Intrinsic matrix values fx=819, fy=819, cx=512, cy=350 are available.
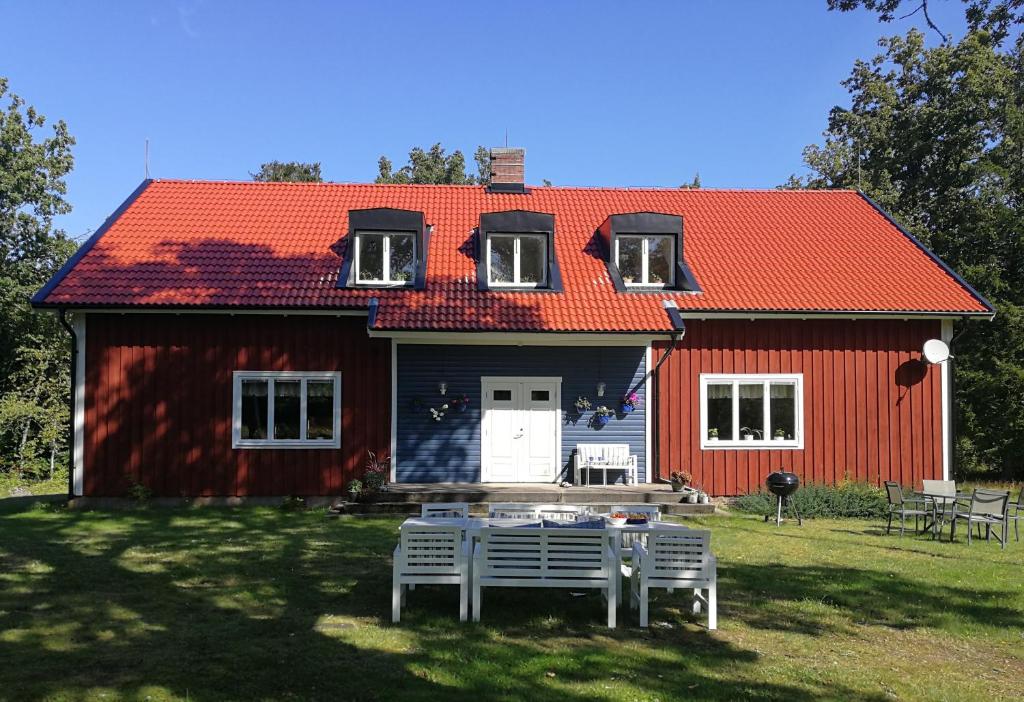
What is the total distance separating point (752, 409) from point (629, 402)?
2510mm

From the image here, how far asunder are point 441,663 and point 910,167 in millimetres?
30042

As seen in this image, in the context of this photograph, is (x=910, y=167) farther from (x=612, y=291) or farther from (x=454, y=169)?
(x=454, y=169)

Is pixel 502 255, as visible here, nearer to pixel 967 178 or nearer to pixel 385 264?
pixel 385 264

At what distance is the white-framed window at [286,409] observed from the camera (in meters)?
14.8

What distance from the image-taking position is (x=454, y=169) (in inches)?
1811

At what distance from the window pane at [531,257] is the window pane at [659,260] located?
7.04ft

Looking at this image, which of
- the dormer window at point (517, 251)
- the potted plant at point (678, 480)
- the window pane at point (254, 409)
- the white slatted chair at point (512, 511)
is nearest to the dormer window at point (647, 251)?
the dormer window at point (517, 251)

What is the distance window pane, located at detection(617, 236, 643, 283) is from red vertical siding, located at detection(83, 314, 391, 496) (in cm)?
505

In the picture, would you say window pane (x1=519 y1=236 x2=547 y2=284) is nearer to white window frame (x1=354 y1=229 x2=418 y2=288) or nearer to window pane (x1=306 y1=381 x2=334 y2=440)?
white window frame (x1=354 y1=229 x2=418 y2=288)

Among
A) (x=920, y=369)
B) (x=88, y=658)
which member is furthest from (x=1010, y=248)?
(x=88, y=658)

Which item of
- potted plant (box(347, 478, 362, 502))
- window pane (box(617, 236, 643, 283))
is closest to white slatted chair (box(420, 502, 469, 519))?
potted plant (box(347, 478, 362, 502))

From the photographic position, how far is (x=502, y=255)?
1625cm

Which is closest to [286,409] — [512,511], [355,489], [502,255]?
[355,489]

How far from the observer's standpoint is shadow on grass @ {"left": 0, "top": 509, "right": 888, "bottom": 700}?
5.59 metres
